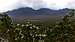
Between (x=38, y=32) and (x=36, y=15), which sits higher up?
Answer: (x=38, y=32)

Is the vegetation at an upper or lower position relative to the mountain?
upper

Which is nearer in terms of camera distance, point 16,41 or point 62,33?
point 62,33

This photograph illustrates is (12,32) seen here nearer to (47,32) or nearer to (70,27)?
(47,32)

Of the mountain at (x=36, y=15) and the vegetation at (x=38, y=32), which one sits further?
the mountain at (x=36, y=15)

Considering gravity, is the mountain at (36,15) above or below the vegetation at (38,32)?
below

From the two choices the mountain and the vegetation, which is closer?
the vegetation

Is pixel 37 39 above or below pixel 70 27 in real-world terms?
below

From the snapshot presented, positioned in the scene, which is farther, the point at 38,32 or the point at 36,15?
the point at 36,15

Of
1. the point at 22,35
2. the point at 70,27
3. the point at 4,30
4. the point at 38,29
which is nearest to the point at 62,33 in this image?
the point at 70,27
